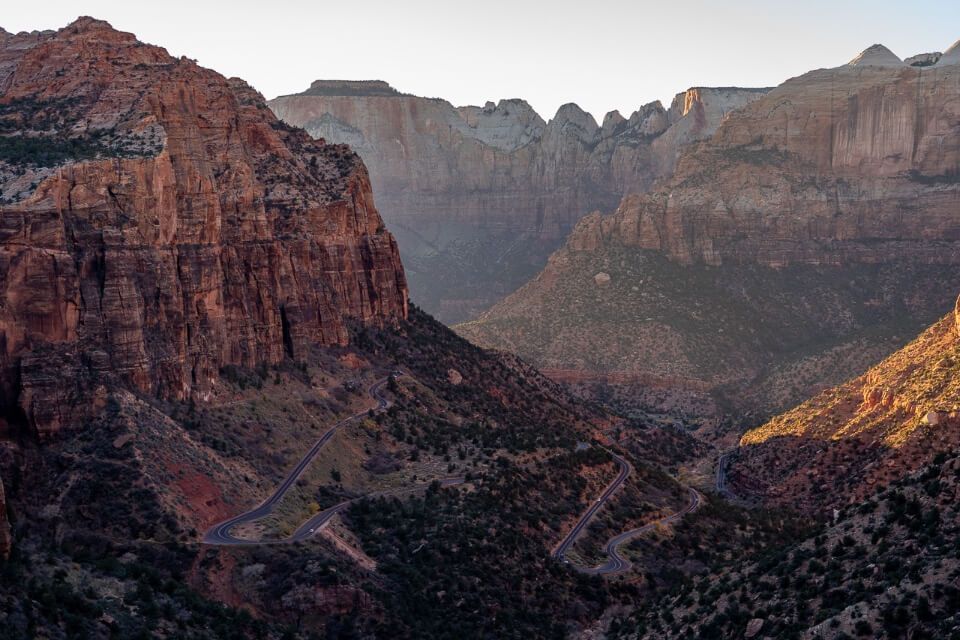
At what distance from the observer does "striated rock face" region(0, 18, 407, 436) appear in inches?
2603

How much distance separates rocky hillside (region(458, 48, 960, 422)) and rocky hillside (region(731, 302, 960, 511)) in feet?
166

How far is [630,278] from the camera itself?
571ft

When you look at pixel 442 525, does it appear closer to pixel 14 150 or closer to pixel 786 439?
pixel 14 150

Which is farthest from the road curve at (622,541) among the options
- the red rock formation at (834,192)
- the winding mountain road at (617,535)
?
the red rock formation at (834,192)

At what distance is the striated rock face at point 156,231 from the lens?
217 feet

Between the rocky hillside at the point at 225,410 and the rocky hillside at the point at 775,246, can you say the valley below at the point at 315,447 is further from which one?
the rocky hillside at the point at 775,246

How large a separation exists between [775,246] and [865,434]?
296 feet

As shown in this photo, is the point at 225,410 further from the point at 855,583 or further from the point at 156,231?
the point at 855,583

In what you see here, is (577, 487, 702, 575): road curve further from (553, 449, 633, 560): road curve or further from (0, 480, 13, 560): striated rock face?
(0, 480, 13, 560): striated rock face

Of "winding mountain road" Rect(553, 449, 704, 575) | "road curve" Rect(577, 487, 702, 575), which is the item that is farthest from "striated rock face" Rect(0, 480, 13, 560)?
"road curve" Rect(577, 487, 702, 575)

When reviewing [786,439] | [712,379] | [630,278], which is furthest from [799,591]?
[630,278]

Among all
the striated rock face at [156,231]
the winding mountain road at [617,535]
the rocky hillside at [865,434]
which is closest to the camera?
the striated rock face at [156,231]

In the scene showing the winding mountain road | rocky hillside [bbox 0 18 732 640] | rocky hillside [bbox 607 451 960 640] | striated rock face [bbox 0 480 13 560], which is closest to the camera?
rocky hillside [bbox 607 451 960 640]

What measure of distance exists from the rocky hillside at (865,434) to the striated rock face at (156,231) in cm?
3361
